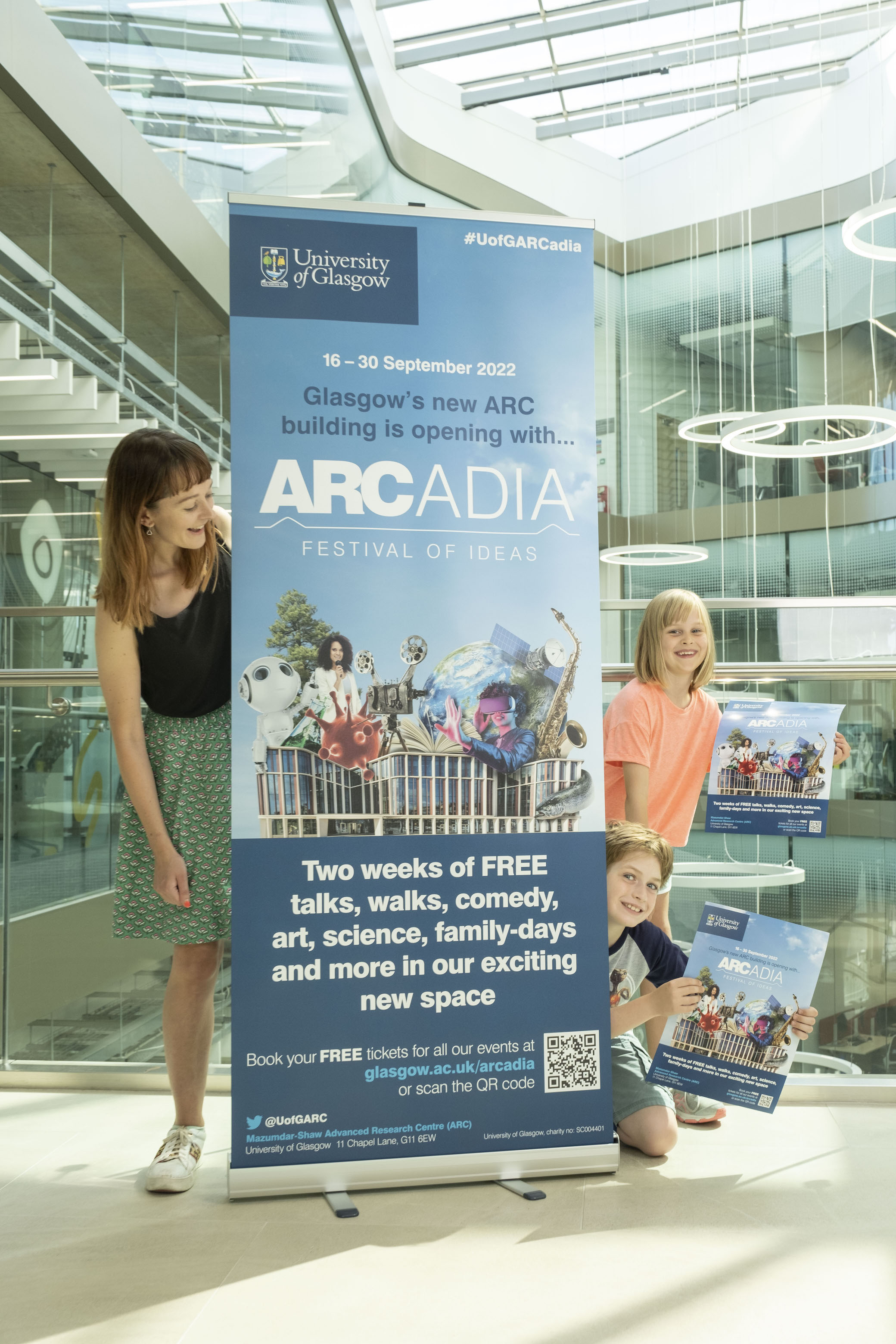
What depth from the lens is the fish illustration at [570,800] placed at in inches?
84.8

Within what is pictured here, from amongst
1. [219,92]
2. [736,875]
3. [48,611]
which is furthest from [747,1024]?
[219,92]

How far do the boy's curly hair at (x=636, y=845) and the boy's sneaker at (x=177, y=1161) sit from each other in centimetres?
106

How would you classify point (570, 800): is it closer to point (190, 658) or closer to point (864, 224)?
point (190, 658)

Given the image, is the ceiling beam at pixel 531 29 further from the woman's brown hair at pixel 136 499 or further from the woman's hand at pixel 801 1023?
the woman's hand at pixel 801 1023

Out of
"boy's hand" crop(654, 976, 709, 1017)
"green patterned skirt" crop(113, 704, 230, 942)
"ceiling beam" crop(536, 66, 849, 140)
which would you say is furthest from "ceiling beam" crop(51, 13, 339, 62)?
"boy's hand" crop(654, 976, 709, 1017)

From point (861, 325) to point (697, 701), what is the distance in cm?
1263

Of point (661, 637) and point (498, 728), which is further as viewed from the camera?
point (661, 637)

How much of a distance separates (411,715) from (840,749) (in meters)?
1.06

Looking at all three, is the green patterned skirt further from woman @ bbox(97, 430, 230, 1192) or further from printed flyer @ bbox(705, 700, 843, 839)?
printed flyer @ bbox(705, 700, 843, 839)

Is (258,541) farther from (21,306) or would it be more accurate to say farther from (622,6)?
(622,6)

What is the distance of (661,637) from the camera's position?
2.41 metres

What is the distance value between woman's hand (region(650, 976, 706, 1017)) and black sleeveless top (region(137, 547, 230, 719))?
115 cm

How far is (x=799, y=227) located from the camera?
13.8 m

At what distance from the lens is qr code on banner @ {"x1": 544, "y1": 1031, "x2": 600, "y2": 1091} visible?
211 cm
